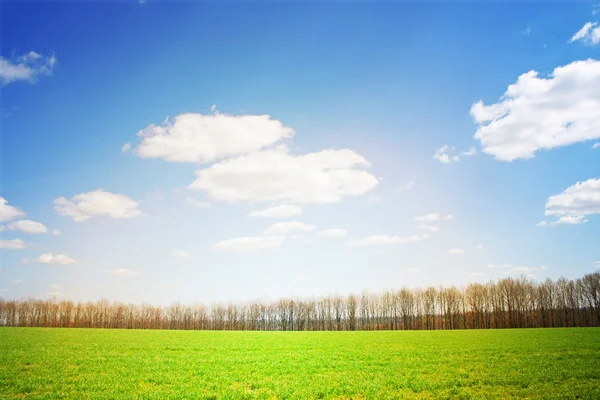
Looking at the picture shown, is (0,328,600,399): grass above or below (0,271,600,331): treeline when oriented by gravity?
above

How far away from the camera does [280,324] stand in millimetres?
185625

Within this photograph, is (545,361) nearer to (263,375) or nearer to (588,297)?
(263,375)

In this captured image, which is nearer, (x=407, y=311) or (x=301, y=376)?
(x=301, y=376)

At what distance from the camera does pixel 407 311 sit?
157 m

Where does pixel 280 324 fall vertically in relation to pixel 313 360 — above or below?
below

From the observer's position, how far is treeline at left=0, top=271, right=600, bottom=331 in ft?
424

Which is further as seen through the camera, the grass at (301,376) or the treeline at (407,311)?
the treeline at (407,311)

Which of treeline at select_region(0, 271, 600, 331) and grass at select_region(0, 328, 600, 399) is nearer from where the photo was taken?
grass at select_region(0, 328, 600, 399)

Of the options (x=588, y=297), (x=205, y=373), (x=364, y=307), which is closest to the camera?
(x=205, y=373)

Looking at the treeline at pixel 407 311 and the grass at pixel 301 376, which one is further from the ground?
the grass at pixel 301 376

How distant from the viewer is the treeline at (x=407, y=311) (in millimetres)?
129375

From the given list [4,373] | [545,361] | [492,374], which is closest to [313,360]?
[492,374]

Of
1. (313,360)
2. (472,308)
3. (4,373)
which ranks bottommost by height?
(472,308)

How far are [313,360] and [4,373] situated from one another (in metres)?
21.9
